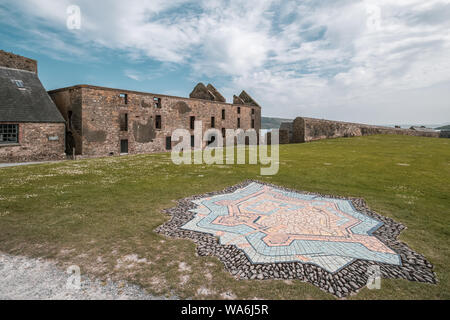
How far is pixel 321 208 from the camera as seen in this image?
977 centimetres

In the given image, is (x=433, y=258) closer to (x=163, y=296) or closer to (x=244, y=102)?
(x=163, y=296)

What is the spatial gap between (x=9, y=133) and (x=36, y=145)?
2492 mm

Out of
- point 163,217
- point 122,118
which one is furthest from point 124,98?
point 163,217

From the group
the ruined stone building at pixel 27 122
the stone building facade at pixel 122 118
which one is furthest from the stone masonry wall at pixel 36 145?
the stone building facade at pixel 122 118

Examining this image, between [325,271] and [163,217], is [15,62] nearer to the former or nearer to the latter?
[163,217]

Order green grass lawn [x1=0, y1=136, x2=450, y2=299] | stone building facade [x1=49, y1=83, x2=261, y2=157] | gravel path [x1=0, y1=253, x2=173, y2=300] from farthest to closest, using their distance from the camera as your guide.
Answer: stone building facade [x1=49, y1=83, x2=261, y2=157] → green grass lawn [x1=0, y1=136, x2=450, y2=299] → gravel path [x1=0, y1=253, x2=173, y2=300]

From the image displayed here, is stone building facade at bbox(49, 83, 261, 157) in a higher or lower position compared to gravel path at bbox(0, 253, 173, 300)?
higher

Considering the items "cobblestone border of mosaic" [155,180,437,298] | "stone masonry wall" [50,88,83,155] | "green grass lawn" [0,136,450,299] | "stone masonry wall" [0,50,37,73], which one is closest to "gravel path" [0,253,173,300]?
"green grass lawn" [0,136,450,299]

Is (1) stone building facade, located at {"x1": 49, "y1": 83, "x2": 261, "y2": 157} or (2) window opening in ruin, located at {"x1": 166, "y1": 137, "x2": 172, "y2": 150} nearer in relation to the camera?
(1) stone building facade, located at {"x1": 49, "y1": 83, "x2": 261, "y2": 157}

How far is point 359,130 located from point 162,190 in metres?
46.1

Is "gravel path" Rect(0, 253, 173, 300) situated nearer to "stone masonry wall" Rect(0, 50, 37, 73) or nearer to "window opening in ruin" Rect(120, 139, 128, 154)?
"window opening in ruin" Rect(120, 139, 128, 154)

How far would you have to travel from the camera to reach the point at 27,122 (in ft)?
83.9

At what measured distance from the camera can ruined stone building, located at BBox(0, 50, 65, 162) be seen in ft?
80.8
